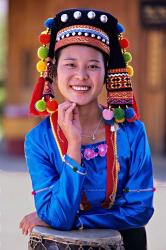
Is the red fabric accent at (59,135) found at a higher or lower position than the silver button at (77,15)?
lower

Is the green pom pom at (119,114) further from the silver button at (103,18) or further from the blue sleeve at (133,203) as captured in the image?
the silver button at (103,18)

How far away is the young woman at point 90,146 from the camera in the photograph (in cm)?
322

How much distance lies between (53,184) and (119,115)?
0.50m

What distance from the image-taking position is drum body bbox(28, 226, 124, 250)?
3.04 metres

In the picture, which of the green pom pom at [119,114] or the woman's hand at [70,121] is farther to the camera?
the green pom pom at [119,114]

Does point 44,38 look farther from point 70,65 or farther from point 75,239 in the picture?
point 75,239

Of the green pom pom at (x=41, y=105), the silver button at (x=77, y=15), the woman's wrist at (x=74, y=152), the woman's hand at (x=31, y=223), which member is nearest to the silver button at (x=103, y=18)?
the silver button at (x=77, y=15)

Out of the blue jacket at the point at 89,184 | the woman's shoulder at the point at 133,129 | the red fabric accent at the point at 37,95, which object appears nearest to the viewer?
the blue jacket at the point at 89,184

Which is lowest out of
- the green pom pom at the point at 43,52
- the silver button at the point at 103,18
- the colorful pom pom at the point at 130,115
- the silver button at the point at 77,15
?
the colorful pom pom at the point at 130,115

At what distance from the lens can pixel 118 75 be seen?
3.46 metres

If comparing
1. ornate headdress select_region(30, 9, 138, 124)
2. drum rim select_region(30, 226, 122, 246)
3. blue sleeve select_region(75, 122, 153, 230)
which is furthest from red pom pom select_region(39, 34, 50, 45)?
drum rim select_region(30, 226, 122, 246)

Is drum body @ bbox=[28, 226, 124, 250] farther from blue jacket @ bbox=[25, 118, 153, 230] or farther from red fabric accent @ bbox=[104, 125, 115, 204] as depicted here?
red fabric accent @ bbox=[104, 125, 115, 204]

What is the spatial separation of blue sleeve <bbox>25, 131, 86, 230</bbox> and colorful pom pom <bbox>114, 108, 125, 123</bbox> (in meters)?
0.35

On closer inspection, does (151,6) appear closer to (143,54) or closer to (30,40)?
(143,54)
